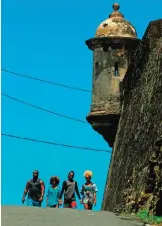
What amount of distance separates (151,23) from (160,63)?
4.08 feet

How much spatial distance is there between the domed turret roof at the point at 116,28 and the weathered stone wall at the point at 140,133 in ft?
17.4

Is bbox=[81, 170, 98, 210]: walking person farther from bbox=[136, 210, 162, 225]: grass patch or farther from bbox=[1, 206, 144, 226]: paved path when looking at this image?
bbox=[1, 206, 144, 226]: paved path

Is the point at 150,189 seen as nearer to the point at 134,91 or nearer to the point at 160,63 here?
the point at 160,63

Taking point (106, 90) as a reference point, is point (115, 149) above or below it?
below

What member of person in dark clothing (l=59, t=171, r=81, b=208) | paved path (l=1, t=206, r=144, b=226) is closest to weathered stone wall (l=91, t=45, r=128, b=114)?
person in dark clothing (l=59, t=171, r=81, b=208)

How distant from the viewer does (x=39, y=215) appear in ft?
44.4

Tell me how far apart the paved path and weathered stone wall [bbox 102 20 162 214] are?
1818mm

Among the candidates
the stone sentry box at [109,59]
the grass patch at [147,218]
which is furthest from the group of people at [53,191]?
the stone sentry box at [109,59]

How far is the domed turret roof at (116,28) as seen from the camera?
29.5 metres

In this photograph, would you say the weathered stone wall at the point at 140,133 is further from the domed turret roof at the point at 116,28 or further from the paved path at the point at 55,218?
the domed turret roof at the point at 116,28

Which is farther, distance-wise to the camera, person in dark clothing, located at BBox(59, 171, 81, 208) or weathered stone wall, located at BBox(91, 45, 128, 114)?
weathered stone wall, located at BBox(91, 45, 128, 114)

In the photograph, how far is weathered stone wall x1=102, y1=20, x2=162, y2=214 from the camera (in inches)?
656

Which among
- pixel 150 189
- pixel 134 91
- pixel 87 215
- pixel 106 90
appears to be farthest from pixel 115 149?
pixel 87 215

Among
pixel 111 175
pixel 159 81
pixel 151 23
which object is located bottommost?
pixel 111 175
